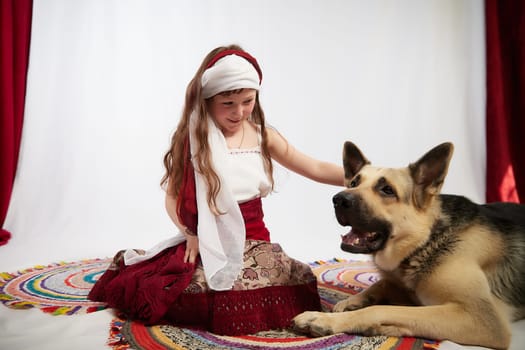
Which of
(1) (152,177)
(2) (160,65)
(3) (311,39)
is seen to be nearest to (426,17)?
(3) (311,39)

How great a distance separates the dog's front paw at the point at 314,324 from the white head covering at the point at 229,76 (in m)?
1.03

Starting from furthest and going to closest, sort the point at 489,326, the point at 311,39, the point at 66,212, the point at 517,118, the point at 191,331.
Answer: the point at 517,118 → the point at 311,39 → the point at 66,212 → the point at 191,331 → the point at 489,326

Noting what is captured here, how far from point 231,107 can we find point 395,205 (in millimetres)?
866

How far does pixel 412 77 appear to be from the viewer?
14.5 ft

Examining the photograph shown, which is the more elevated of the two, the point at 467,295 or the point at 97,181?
the point at 97,181

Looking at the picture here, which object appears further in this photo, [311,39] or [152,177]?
[311,39]

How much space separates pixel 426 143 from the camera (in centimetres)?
429

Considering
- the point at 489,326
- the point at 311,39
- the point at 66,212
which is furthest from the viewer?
the point at 311,39

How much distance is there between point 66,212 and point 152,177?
2.42ft

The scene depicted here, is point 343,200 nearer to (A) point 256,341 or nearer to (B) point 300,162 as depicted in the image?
(A) point 256,341

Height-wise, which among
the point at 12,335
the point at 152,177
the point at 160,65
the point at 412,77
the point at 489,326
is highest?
the point at 160,65

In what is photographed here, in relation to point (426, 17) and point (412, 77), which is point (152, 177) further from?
point (426, 17)

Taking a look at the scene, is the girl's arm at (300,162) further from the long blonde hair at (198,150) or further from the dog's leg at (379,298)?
the dog's leg at (379,298)

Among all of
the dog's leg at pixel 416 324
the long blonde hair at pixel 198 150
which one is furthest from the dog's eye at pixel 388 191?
the long blonde hair at pixel 198 150
